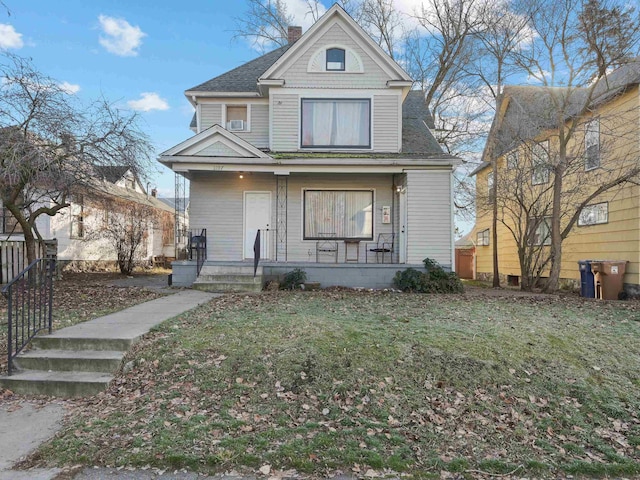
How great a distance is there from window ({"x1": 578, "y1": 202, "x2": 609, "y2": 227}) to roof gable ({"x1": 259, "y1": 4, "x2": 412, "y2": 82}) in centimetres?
731

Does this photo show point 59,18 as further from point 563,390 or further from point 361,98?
point 563,390

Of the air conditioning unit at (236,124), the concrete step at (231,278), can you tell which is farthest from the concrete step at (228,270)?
the air conditioning unit at (236,124)

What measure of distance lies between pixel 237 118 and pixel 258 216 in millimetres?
3523

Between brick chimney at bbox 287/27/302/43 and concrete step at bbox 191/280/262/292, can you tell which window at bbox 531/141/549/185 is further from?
brick chimney at bbox 287/27/302/43

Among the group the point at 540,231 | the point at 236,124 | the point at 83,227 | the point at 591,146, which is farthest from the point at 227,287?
the point at 540,231

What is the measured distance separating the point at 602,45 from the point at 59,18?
14.9 meters

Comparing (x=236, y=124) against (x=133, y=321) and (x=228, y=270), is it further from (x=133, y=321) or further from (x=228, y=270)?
(x=133, y=321)

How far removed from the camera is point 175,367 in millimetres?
4898

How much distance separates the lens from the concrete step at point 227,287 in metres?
11.0

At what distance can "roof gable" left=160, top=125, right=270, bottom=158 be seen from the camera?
12.3m

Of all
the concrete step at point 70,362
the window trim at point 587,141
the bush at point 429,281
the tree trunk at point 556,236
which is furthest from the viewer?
the tree trunk at point 556,236

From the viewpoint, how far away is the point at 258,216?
536 inches

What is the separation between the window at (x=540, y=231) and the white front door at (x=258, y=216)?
29.0 feet

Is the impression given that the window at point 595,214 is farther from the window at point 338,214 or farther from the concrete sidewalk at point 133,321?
the concrete sidewalk at point 133,321
